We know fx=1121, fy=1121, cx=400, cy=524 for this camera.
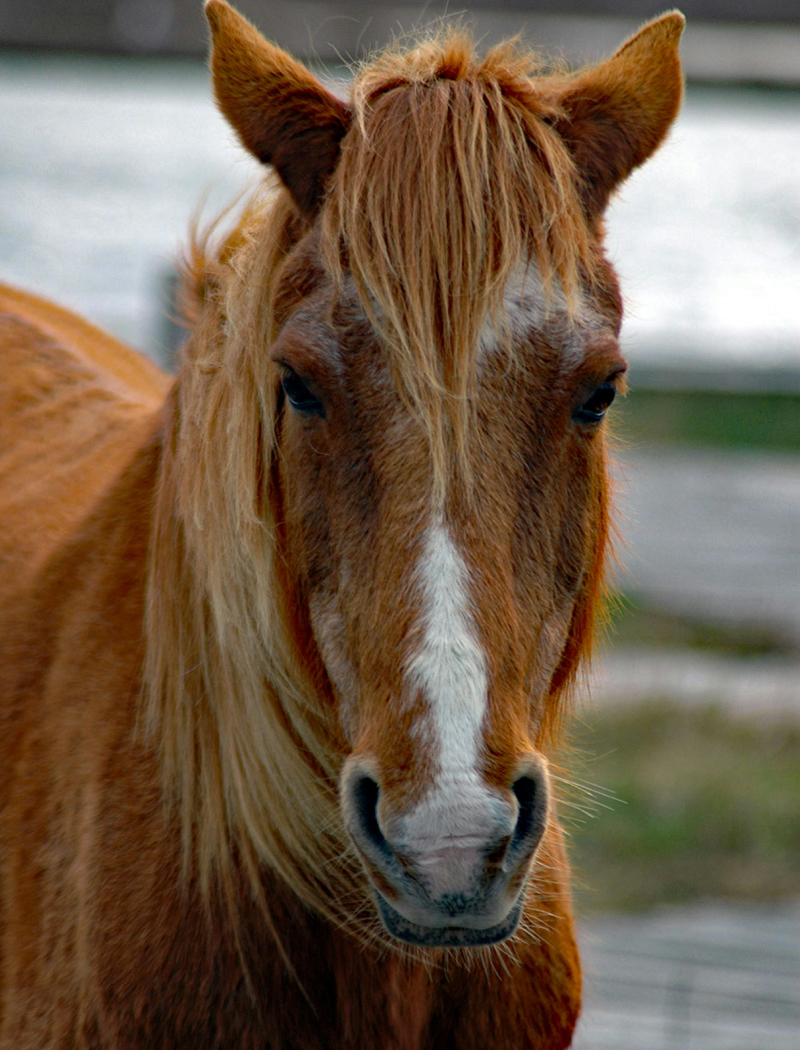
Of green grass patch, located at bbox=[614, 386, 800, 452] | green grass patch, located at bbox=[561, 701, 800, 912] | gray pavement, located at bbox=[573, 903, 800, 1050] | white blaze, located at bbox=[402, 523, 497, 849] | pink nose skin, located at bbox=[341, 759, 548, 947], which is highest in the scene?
white blaze, located at bbox=[402, 523, 497, 849]

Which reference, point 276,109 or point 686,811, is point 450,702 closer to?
point 276,109

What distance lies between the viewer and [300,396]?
173cm

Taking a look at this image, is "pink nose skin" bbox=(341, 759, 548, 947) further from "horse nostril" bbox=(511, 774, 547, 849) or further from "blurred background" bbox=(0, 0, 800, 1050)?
"blurred background" bbox=(0, 0, 800, 1050)

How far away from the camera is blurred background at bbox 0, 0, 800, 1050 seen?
13.1 ft

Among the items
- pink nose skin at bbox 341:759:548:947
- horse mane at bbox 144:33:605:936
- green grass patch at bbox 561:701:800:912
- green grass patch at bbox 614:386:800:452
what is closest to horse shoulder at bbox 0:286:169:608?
horse mane at bbox 144:33:605:936

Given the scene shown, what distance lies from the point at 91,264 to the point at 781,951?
477cm

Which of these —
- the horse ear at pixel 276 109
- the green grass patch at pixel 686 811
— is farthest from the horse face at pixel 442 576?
the green grass patch at pixel 686 811

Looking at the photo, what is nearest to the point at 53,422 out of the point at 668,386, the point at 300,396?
the point at 300,396

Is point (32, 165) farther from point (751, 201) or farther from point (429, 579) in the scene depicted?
point (429, 579)

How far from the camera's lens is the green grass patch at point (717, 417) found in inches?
283

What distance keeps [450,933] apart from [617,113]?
4.49 ft

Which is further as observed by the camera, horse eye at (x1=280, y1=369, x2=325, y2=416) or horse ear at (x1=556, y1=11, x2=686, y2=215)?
horse ear at (x1=556, y1=11, x2=686, y2=215)

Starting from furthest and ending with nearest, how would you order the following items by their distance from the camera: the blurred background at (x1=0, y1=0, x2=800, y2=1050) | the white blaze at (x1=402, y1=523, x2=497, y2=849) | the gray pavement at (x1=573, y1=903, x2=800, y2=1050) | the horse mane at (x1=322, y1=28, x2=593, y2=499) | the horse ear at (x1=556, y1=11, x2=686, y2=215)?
the blurred background at (x1=0, y1=0, x2=800, y2=1050) < the gray pavement at (x1=573, y1=903, x2=800, y2=1050) < the horse ear at (x1=556, y1=11, x2=686, y2=215) < the horse mane at (x1=322, y1=28, x2=593, y2=499) < the white blaze at (x1=402, y1=523, x2=497, y2=849)

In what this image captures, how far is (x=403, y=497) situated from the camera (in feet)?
5.15
